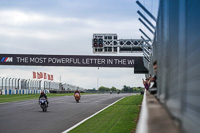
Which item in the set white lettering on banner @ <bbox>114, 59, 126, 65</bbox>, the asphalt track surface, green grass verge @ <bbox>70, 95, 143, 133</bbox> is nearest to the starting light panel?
white lettering on banner @ <bbox>114, 59, 126, 65</bbox>

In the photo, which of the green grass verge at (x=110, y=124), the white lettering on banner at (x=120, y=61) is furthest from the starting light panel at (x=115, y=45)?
the green grass verge at (x=110, y=124)

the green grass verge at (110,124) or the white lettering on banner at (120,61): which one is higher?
the white lettering on banner at (120,61)

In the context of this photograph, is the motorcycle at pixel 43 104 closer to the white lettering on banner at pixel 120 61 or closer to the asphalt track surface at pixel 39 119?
the asphalt track surface at pixel 39 119

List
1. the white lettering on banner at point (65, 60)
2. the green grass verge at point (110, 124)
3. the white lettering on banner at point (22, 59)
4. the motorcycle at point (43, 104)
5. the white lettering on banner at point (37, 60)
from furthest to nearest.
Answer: the white lettering on banner at point (65, 60) → the white lettering on banner at point (37, 60) → the white lettering on banner at point (22, 59) → the motorcycle at point (43, 104) → the green grass verge at point (110, 124)

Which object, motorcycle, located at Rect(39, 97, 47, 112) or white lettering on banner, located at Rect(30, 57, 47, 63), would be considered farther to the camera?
white lettering on banner, located at Rect(30, 57, 47, 63)

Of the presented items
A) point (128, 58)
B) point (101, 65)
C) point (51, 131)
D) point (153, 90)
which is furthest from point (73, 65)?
point (153, 90)

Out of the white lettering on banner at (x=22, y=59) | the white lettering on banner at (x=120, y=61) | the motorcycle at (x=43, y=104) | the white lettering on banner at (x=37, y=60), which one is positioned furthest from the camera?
the white lettering on banner at (x=37, y=60)

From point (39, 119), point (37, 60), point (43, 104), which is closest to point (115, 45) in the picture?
point (37, 60)

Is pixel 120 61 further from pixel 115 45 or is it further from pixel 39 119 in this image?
pixel 39 119

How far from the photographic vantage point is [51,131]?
11633 mm

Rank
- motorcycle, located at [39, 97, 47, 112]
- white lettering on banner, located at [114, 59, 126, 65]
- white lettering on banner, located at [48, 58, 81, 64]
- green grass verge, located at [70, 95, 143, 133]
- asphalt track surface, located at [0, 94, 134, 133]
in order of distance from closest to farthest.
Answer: green grass verge, located at [70, 95, 143, 133]
asphalt track surface, located at [0, 94, 134, 133]
motorcycle, located at [39, 97, 47, 112]
white lettering on banner, located at [114, 59, 126, 65]
white lettering on banner, located at [48, 58, 81, 64]

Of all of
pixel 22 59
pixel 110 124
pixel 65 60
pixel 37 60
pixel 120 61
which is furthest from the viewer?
pixel 65 60

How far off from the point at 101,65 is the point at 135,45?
5.67m

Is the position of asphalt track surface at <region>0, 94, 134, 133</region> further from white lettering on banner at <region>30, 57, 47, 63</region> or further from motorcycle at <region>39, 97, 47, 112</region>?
white lettering on banner at <region>30, 57, 47, 63</region>
